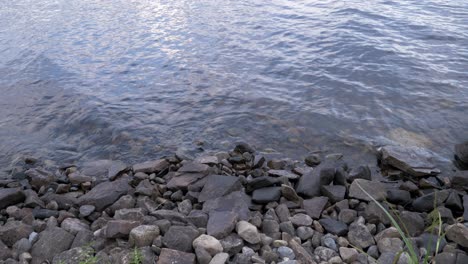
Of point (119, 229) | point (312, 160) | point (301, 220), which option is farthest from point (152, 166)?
point (301, 220)

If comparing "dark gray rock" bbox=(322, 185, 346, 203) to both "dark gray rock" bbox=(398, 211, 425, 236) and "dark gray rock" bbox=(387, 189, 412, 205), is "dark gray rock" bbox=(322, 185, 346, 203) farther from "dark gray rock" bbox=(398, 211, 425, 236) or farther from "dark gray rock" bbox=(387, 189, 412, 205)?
"dark gray rock" bbox=(398, 211, 425, 236)

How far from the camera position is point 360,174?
213 inches

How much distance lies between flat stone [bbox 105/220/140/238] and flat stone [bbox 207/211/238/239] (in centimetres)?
75

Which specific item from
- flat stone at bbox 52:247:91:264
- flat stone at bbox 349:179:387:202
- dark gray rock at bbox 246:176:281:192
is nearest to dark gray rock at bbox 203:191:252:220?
dark gray rock at bbox 246:176:281:192

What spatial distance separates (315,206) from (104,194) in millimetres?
2471

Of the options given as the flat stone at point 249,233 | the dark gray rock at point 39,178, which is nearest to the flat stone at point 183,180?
the flat stone at point 249,233

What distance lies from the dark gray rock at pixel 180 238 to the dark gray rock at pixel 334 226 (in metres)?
1.35

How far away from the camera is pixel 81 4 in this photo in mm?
15766

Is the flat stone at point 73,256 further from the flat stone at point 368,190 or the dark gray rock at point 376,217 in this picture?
the flat stone at point 368,190

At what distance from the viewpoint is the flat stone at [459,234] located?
3.87m

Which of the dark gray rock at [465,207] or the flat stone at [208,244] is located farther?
the dark gray rock at [465,207]

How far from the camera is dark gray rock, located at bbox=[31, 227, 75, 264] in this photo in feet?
13.1

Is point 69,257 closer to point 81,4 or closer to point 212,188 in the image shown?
point 212,188

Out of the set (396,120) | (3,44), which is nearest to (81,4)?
(3,44)
